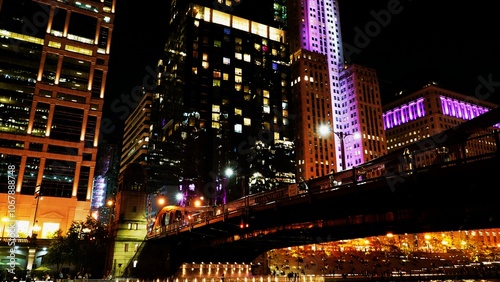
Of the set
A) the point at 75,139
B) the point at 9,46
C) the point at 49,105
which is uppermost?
the point at 9,46

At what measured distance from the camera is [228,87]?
4648 inches

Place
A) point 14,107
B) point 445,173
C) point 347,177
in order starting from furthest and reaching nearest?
1. point 14,107
2. point 347,177
3. point 445,173

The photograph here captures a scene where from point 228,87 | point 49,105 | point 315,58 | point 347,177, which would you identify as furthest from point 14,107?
point 315,58

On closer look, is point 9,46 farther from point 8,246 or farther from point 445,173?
point 445,173

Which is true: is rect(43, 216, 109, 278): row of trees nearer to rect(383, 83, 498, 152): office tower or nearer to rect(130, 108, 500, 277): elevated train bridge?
rect(130, 108, 500, 277): elevated train bridge

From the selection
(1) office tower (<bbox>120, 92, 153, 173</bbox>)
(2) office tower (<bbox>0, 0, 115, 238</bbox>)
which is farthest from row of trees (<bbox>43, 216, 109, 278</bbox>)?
(1) office tower (<bbox>120, 92, 153, 173</bbox>)

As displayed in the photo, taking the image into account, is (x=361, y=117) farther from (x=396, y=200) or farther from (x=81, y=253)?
(x=396, y=200)

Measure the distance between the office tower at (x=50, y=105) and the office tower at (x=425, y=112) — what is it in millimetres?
129250

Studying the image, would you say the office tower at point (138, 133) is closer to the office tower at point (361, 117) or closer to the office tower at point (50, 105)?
the office tower at point (50, 105)

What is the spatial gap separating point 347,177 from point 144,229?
42381 mm

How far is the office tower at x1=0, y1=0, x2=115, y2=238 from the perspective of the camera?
85500 mm

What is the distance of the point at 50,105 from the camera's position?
94.2 m

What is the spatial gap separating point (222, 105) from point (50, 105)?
4681cm

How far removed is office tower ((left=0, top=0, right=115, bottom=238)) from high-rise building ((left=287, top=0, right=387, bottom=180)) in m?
75.4
